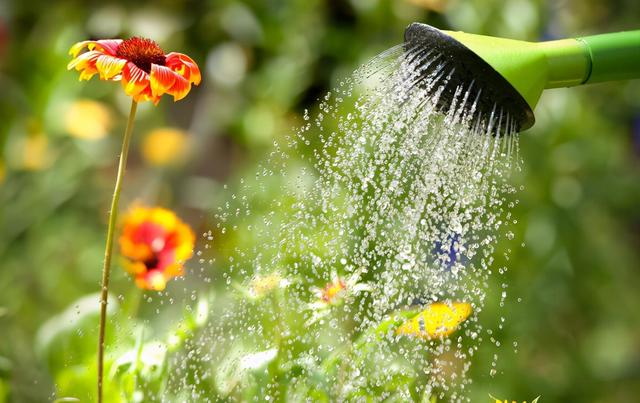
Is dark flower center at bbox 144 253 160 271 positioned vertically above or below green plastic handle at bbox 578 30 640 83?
above

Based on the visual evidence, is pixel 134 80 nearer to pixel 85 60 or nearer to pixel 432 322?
pixel 85 60

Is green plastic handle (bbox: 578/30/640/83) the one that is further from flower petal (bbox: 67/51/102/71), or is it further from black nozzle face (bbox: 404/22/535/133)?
flower petal (bbox: 67/51/102/71)

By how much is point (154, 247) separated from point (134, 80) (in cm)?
45

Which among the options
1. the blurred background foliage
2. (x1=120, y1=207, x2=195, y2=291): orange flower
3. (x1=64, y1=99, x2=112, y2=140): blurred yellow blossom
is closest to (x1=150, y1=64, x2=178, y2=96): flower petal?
(x1=120, y1=207, x2=195, y2=291): orange flower

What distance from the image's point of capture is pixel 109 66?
1.03 m

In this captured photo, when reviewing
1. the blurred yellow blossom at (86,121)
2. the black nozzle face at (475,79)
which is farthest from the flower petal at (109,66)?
the blurred yellow blossom at (86,121)

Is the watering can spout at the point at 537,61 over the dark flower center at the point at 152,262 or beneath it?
beneath

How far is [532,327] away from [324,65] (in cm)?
83

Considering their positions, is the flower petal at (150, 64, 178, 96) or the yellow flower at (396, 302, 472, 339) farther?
the yellow flower at (396, 302, 472, 339)

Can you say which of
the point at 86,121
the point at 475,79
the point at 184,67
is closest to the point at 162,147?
the point at 86,121

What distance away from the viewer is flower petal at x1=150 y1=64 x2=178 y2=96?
3.32 feet

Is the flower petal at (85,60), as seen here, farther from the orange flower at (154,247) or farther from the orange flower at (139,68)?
the orange flower at (154,247)

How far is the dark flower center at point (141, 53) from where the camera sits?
105 cm

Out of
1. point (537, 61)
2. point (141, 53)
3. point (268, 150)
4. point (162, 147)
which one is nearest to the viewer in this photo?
point (537, 61)
